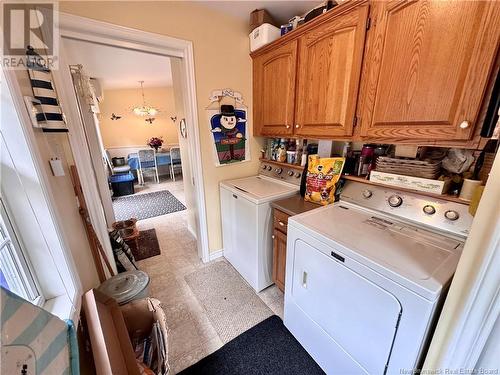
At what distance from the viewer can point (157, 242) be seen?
2820 millimetres

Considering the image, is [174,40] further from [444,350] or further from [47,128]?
[444,350]

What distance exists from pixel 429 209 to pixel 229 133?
1.74 m

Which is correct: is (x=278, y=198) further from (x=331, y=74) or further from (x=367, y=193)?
(x=331, y=74)

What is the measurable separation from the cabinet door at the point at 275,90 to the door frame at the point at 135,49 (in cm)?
66

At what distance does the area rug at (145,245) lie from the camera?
8.14 feet

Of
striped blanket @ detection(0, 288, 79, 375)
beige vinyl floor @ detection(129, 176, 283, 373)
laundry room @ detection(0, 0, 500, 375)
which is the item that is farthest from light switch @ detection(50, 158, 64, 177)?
beige vinyl floor @ detection(129, 176, 283, 373)

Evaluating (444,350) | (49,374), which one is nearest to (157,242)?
(49,374)

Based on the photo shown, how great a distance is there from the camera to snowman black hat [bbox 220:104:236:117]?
2.08m

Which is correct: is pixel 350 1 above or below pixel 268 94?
above

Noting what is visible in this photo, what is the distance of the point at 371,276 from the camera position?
3.08 feet

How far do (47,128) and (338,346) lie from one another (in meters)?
1.94

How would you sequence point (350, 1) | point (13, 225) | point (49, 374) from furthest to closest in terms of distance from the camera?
point (350, 1)
point (13, 225)
point (49, 374)

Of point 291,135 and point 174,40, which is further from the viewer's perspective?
point 291,135

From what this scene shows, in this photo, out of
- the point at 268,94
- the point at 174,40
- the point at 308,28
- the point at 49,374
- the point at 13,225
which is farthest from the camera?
the point at 268,94
